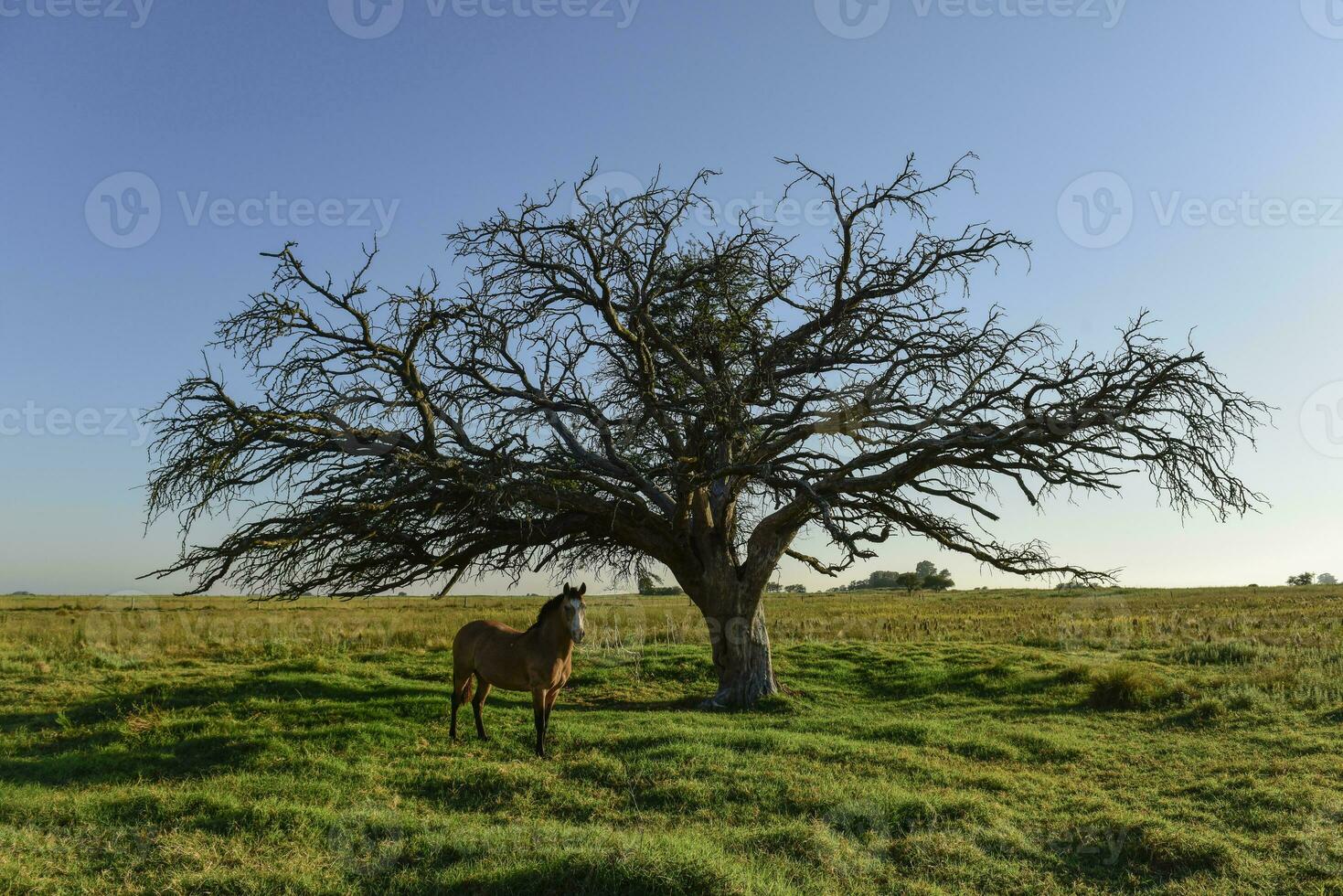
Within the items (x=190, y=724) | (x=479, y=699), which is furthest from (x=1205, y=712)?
(x=190, y=724)

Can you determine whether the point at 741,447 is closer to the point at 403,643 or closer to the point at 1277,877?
the point at 1277,877

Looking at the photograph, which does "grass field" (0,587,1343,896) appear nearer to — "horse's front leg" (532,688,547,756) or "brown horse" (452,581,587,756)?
"horse's front leg" (532,688,547,756)

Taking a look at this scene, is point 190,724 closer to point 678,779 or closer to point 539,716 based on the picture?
point 539,716

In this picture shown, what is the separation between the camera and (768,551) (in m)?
17.6

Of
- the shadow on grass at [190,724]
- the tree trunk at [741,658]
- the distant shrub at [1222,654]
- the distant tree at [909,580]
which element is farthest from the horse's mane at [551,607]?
the distant shrub at [1222,654]

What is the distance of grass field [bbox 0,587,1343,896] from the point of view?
294 inches

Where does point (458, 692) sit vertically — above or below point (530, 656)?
below

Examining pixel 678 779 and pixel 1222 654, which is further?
pixel 1222 654

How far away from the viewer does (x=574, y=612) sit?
38.8 feet

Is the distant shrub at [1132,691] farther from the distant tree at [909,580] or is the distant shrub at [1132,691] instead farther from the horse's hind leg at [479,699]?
the horse's hind leg at [479,699]

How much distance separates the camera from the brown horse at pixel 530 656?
39.7 ft

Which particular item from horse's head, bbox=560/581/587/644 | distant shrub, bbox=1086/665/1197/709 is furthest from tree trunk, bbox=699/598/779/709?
distant shrub, bbox=1086/665/1197/709

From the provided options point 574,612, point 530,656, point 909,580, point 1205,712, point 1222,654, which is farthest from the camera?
point 909,580

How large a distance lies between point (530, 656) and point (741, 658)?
Result: 19.9ft
